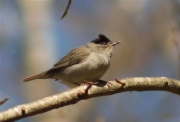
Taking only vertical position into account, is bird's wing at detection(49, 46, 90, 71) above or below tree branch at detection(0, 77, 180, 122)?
above

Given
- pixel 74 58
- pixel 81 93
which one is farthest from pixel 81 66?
pixel 81 93

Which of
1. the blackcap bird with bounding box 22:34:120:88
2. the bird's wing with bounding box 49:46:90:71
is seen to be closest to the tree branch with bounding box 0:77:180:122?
the blackcap bird with bounding box 22:34:120:88

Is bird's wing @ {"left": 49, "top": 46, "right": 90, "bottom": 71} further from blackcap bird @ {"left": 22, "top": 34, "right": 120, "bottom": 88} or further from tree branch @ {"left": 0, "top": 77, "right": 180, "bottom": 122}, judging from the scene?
tree branch @ {"left": 0, "top": 77, "right": 180, "bottom": 122}

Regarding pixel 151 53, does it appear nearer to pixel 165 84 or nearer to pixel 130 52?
pixel 130 52

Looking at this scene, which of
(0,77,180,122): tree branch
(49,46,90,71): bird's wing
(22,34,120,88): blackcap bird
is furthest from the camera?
(49,46,90,71): bird's wing

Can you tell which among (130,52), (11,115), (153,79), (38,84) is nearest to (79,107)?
(38,84)

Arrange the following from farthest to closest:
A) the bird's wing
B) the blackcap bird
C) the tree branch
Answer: the bird's wing
the blackcap bird
the tree branch

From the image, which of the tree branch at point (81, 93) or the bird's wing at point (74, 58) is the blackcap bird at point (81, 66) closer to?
the bird's wing at point (74, 58)
